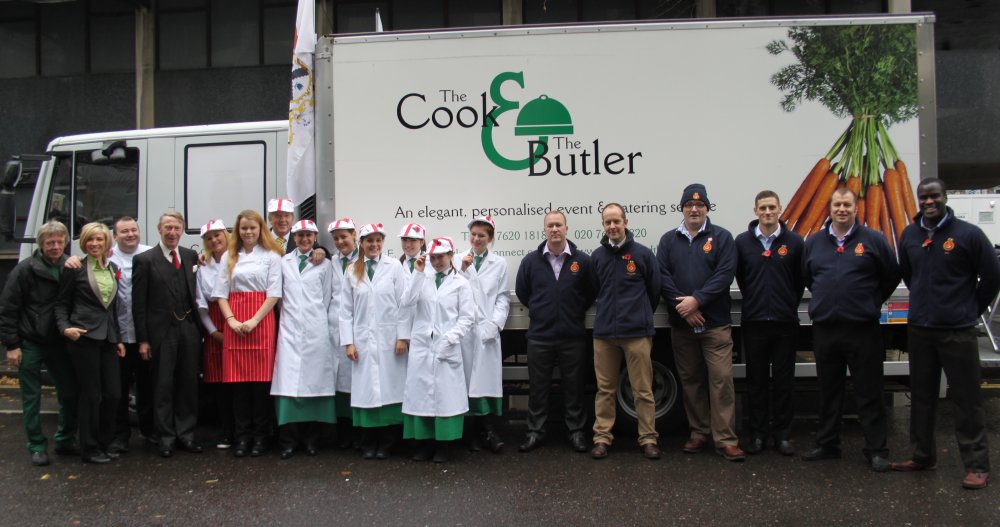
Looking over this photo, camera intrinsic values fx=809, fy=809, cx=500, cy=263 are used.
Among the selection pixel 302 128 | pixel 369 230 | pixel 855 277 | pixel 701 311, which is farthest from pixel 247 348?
pixel 855 277

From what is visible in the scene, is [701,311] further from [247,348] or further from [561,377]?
[247,348]

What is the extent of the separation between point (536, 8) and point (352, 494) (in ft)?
36.5

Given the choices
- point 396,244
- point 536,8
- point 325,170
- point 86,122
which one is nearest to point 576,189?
point 396,244

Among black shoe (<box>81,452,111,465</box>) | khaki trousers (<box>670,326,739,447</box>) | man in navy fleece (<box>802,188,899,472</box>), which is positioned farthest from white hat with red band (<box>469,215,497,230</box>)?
black shoe (<box>81,452,111,465</box>)

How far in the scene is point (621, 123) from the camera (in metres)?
6.11

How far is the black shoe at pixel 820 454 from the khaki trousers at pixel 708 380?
494 millimetres

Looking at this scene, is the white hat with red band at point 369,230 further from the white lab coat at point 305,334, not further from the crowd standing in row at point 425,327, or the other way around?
the white lab coat at point 305,334

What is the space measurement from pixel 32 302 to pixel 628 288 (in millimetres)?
4305

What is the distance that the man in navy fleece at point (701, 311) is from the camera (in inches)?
227

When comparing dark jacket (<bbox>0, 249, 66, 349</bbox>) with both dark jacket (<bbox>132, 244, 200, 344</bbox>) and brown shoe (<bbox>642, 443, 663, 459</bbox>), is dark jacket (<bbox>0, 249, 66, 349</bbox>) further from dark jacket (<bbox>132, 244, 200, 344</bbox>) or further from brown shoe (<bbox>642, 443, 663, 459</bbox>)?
brown shoe (<bbox>642, 443, 663, 459</bbox>)

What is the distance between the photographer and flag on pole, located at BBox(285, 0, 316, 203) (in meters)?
6.40

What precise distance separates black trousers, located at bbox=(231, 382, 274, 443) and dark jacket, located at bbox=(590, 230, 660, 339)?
8.56 ft

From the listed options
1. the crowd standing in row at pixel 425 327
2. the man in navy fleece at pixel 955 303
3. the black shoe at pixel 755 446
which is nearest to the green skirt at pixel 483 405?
the crowd standing in row at pixel 425 327

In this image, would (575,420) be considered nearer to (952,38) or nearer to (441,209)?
(441,209)
